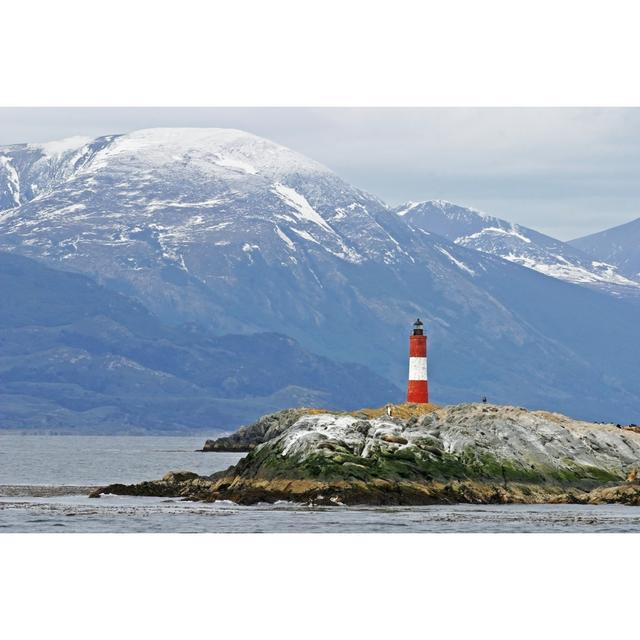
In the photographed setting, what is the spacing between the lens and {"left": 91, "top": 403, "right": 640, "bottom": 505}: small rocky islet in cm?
7838

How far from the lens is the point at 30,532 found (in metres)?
63.9

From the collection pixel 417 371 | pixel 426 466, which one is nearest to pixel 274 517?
pixel 426 466

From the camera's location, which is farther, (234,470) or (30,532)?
(234,470)

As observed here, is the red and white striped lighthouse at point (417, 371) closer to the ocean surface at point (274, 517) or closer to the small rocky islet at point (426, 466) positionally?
the small rocky islet at point (426, 466)

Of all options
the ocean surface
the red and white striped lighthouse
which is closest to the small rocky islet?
the ocean surface

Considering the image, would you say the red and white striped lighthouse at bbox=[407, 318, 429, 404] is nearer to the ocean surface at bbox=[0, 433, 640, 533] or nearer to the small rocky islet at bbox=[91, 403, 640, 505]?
the small rocky islet at bbox=[91, 403, 640, 505]

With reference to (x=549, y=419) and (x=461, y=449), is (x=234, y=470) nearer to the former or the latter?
(x=461, y=449)

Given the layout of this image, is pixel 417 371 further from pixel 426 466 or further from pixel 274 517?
pixel 274 517

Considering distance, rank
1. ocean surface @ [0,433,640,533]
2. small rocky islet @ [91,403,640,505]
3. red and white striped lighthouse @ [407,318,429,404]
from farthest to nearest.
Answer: red and white striped lighthouse @ [407,318,429,404], small rocky islet @ [91,403,640,505], ocean surface @ [0,433,640,533]

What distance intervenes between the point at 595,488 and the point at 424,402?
118 ft

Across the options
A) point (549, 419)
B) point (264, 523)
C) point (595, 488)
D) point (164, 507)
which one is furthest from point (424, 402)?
point (264, 523)

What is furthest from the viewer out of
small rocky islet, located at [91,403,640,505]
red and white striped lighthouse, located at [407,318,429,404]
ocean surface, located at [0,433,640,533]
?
red and white striped lighthouse, located at [407,318,429,404]

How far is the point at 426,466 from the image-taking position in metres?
80.8

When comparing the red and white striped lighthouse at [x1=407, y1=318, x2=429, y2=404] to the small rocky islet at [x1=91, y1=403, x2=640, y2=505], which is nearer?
the small rocky islet at [x1=91, y1=403, x2=640, y2=505]
